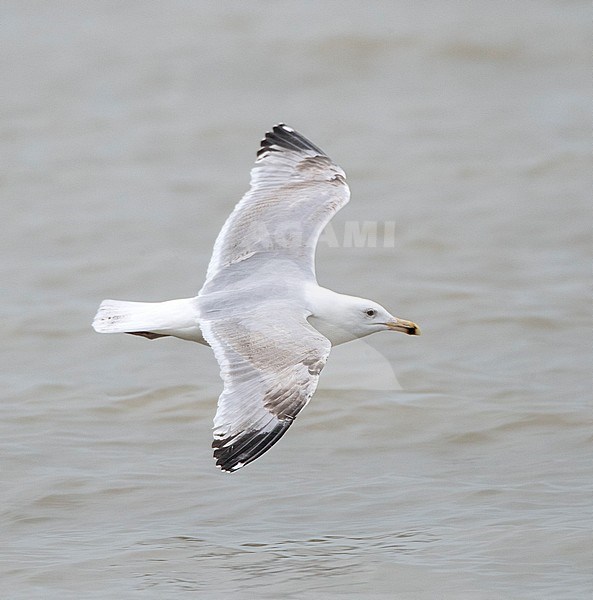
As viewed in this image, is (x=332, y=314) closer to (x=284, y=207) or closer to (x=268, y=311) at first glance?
(x=268, y=311)

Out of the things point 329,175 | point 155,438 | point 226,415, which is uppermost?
point 329,175

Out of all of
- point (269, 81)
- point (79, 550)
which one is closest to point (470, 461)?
point (79, 550)

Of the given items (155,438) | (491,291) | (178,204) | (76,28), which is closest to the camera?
(155,438)

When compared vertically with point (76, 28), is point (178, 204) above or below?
below

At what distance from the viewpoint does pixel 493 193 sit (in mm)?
9938

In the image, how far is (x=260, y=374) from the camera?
498 centimetres

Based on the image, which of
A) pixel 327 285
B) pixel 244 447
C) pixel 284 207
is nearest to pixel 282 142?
pixel 284 207

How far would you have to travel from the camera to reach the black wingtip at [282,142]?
675 cm

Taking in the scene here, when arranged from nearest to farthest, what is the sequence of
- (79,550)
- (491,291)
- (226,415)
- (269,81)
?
1. (226,415)
2. (79,550)
3. (491,291)
4. (269,81)

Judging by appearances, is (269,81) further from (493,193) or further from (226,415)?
(226,415)

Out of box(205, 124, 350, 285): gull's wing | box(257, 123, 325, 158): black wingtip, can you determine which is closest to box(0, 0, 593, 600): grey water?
box(205, 124, 350, 285): gull's wing

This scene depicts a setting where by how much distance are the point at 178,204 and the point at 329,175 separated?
3.21 m

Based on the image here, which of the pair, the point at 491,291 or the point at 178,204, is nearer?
the point at 491,291

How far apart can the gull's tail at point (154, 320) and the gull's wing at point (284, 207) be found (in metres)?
0.42
